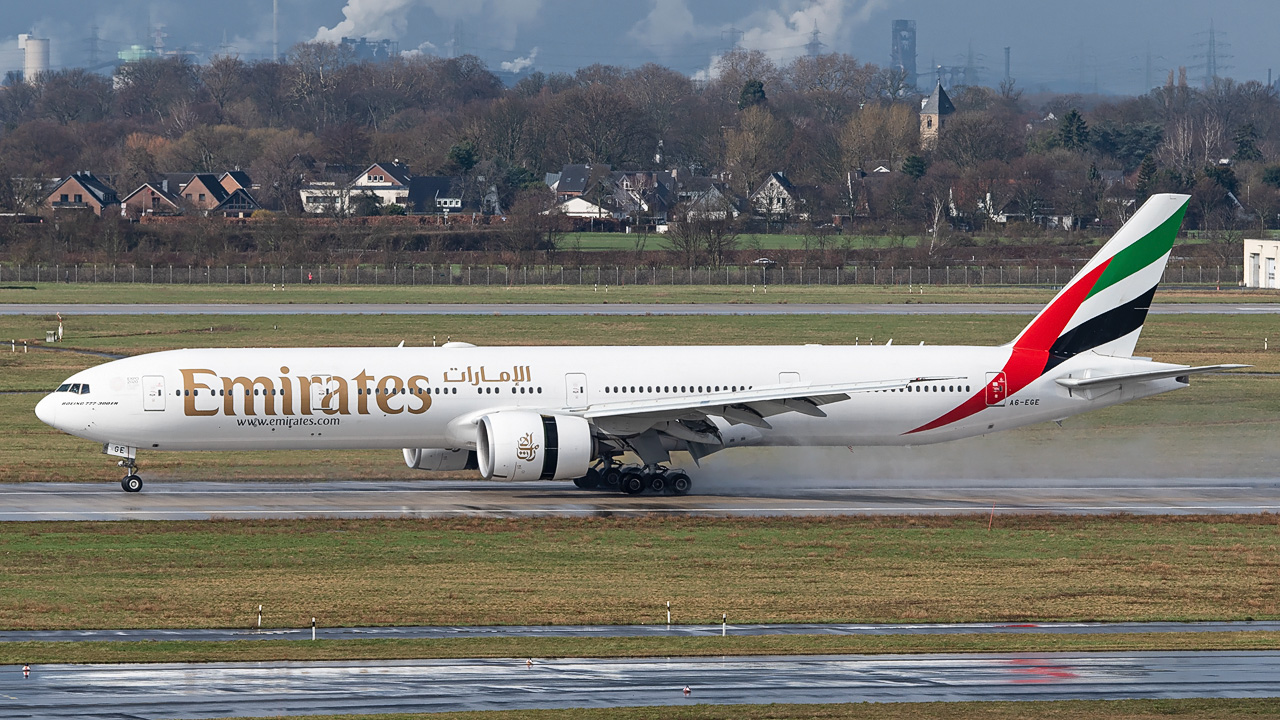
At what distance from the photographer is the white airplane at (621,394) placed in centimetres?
4044

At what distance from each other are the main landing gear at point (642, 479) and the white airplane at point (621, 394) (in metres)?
0.05

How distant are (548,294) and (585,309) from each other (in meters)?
16.6

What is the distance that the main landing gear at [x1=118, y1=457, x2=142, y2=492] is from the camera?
40688 mm

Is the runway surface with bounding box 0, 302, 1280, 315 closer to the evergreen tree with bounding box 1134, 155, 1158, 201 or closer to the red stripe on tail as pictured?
the red stripe on tail

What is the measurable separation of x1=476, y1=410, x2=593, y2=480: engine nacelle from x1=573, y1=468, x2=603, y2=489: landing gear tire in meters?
2.81

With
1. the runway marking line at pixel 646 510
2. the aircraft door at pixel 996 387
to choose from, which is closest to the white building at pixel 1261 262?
the aircraft door at pixel 996 387

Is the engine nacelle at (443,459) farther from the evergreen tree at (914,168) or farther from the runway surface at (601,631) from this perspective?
the evergreen tree at (914,168)

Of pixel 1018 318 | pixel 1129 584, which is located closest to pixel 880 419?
pixel 1129 584

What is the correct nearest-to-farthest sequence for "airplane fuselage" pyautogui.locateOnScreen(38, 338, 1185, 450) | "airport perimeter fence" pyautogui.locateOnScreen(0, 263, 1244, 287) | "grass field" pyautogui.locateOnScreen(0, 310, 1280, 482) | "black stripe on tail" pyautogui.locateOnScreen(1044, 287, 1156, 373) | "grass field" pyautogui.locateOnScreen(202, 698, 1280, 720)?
"grass field" pyautogui.locateOnScreen(202, 698, 1280, 720), "airplane fuselage" pyautogui.locateOnScreen(38, 338, 1185, 450), "black stripe on tail" pyautogui.locateOnScreen(1044, 287, 1156, 373), "grass field" pyautogui.locateOnScreen(0, 310, 1280, 482), "airport perimeter fence" pyautogui.locateOnScreen(0, 263, 1244, 287)

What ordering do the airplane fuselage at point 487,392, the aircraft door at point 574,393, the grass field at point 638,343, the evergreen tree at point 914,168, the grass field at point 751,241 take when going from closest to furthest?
the airplane fuselage at point 487,392 → the aircraft door at point 574,393 → the grass field at point 638,343 → the grass field at point 751,241 → the evergreen tree at point 914,168

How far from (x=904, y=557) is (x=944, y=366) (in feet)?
38.5

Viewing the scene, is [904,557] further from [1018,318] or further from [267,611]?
[1018,318]

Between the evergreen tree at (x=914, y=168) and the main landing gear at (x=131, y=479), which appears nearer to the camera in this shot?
the main landing gear at (x=131, y=479)

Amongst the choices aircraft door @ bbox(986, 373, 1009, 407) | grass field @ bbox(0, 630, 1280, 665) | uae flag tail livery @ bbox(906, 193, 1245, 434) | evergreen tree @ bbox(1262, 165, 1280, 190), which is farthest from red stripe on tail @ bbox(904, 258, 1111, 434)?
evergreen tree @ bbox(1262, 165, 1280, 190)
